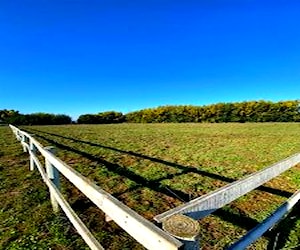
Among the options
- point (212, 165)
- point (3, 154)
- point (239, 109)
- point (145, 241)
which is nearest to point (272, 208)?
point (212, 165)

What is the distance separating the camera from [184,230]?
172cm

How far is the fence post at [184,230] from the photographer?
1.66 metres

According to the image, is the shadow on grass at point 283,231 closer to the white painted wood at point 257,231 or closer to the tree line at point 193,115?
the white painted wood at point 257,231

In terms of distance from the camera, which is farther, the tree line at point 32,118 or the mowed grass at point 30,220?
the tree line at point 32,118

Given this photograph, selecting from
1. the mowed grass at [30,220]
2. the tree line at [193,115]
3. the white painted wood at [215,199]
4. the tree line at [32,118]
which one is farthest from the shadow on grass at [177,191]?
the tree line at [32,118]

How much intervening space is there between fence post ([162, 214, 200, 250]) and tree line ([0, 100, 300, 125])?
39.7m

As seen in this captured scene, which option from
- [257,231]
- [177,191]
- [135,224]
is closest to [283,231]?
[257,231]

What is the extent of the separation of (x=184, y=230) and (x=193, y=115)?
41.1 metres

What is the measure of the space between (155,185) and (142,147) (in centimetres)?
626

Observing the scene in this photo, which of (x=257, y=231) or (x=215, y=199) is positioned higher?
(x=215, y=199)

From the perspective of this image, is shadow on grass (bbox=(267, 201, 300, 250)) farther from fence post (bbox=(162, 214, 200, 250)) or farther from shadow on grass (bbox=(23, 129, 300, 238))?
fence post (bbox=(162, 214, 200, 250))

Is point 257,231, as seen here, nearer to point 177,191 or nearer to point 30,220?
point 177,191

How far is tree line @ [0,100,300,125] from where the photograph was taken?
124 feet

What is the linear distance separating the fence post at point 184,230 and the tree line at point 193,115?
130ft
